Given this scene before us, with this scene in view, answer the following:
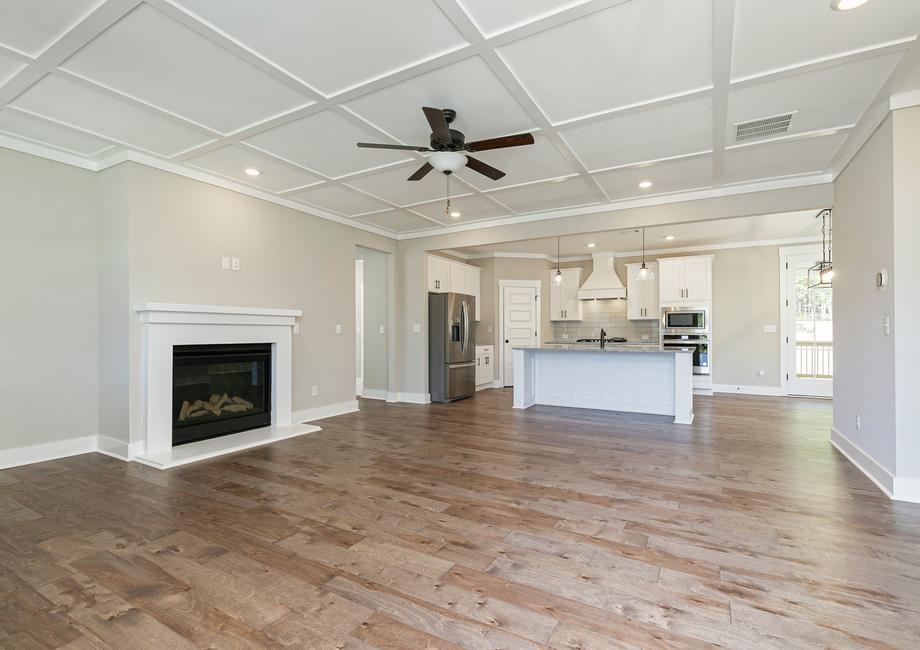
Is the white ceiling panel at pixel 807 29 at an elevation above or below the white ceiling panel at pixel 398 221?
above

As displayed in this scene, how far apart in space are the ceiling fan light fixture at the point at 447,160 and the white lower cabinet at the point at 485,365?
17.9ft

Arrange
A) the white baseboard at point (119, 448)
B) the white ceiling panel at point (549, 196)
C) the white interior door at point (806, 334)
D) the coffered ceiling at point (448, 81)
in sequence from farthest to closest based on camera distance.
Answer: the white interior door at point (806, 334) < the white ceiling panel at point (549, 196) < the white baseboard at point (119, 448) < the coffered ceiling at point (448, 81)

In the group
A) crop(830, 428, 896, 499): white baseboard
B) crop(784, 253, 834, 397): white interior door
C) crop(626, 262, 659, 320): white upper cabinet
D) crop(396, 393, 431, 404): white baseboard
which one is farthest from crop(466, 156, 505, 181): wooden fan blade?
crop(784, 253, 834, 397): white interior door

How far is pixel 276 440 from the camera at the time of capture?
4633 mm

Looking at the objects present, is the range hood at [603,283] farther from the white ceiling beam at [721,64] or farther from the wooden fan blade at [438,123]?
the wooden fan blade at [438,123]

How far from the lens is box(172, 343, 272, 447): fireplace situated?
4.42 meters

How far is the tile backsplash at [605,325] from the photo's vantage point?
884 centimetres

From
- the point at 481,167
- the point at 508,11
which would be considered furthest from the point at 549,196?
the point at 508,11

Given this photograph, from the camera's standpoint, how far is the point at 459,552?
2.31 meters

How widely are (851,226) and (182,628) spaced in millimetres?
5494

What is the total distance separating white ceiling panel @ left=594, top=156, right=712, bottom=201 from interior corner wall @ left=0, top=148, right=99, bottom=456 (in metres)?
5.09

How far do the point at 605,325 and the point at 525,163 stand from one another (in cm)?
578

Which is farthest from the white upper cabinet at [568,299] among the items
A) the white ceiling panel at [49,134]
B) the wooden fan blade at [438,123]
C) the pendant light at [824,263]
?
the white ceiling panel at [49,134]

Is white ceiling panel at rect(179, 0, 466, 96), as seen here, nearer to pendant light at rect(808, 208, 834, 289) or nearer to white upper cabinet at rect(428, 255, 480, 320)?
white upper cabinet at rect(428, 255, 480, 320)
